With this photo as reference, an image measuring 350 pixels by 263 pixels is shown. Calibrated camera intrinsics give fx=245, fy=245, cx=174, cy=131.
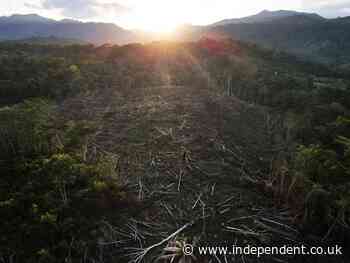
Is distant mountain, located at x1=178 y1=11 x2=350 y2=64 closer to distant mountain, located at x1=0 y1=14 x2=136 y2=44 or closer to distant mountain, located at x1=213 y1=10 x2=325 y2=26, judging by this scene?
distant mountain, located at x1=213 y1=10 x2=325 y2=26

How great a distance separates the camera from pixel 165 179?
390 centimetres

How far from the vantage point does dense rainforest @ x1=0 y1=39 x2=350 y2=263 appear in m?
2.82

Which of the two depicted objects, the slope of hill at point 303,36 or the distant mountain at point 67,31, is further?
the distant mountain at point 67,31

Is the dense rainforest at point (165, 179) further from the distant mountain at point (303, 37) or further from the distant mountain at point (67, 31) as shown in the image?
the distant mountain at point (67, 31)

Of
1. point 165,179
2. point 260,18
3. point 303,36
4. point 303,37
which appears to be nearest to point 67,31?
point 303,36

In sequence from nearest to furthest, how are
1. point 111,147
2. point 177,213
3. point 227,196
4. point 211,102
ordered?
1. point 177,213
2. point 227,196
3. point 111,147
4. point 211,102

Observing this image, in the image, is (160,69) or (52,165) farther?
(160,69)

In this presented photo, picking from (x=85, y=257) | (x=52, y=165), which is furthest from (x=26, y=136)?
(x=85, y=257)

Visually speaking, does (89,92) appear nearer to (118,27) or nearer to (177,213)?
(177,213)

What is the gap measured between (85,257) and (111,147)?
2444 millimetres

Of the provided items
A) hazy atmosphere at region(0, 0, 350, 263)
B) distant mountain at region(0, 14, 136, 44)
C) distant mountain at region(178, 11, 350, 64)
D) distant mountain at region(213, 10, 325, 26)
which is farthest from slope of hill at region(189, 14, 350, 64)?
distant mountain at region(0, 14, 136, 44)

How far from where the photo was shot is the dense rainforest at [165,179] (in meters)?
2.82

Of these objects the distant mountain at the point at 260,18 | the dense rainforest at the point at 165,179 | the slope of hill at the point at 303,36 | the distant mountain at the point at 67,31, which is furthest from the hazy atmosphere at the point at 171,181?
the distant mountain at the point at 67,31

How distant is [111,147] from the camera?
15.9 feet
